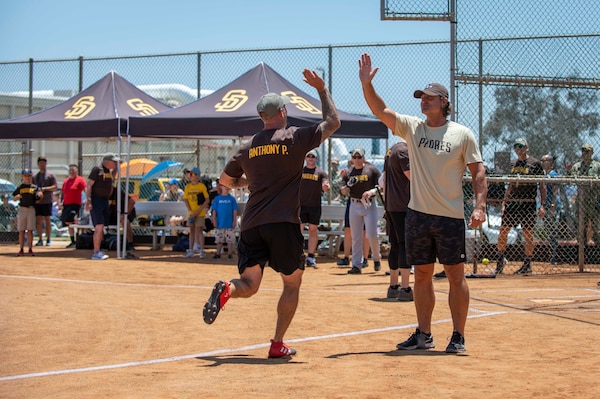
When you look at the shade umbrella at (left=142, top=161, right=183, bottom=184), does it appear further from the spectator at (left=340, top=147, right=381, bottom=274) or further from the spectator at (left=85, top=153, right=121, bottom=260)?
the spectator at (left=340, top=147, right=381, bottom=274)

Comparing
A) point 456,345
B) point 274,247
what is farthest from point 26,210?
point 456,345

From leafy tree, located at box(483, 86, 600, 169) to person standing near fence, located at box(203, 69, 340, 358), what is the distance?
7.89 m

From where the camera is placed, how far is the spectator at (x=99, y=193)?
16672mm

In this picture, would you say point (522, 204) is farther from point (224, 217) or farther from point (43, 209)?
point (43, 209)

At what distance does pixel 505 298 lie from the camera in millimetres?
11062

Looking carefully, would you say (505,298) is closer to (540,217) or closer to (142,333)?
(540,217)

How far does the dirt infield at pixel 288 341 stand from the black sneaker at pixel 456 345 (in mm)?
117

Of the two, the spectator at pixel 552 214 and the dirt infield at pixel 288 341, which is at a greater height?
the spectator at pixel 552 214

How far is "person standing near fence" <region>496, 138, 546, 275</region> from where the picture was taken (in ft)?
45.5

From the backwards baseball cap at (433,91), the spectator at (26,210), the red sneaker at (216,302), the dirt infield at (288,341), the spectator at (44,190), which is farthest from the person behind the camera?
the spectator at (44,190)

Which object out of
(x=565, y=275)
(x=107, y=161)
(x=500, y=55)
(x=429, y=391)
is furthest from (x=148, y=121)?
(x=429, y=391)

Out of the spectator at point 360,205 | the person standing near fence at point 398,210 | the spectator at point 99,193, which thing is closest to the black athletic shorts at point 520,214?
the spectator at point 360,205

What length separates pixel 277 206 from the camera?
6.75 metres

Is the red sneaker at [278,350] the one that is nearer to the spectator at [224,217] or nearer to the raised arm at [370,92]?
the raised arm at [370,92]
